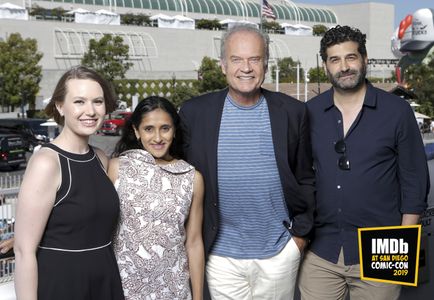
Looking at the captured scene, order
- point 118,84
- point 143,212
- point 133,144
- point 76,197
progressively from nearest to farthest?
point 76,197, point 143,212, point 133,144, point 118,84

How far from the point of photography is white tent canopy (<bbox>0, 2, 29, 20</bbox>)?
180 feet

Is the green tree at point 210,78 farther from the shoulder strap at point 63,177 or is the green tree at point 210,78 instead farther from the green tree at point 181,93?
the shoulder strap at point 63,177

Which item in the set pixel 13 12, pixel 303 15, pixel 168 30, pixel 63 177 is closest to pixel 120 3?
pixel 168 30

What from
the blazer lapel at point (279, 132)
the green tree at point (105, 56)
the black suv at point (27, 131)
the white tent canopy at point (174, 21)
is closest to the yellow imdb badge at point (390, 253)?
the blazer lapel at point (279, 132)

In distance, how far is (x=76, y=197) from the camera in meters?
2.60

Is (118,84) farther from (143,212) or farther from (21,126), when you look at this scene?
(143,212)

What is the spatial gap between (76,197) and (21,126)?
1072 inches

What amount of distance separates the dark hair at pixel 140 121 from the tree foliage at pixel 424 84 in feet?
121

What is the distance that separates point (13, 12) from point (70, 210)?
56.9m

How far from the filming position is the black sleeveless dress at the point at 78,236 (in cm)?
257

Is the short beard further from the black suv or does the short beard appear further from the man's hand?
the black suv

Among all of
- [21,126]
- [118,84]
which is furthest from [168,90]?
[21,126]

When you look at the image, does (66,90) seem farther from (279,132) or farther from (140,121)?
(279,132)

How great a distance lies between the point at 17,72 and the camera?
40.5 meters
